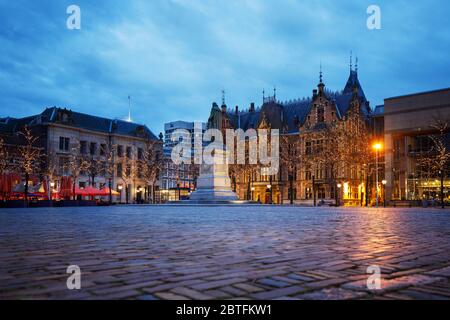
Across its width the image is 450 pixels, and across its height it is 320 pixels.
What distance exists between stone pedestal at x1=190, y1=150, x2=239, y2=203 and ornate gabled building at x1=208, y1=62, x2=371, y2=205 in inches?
607

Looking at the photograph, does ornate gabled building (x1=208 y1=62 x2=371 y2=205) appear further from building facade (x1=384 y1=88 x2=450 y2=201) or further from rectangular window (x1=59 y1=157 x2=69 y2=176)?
rectangular window (x1=59 y1=157 x2=69 y2=176)

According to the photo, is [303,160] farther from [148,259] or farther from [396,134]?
[148,259]

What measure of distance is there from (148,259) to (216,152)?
36211mm

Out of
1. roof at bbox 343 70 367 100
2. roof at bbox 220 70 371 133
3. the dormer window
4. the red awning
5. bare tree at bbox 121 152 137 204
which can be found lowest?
the red awning

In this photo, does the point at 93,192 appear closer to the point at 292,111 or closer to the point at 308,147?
the point at 308,147

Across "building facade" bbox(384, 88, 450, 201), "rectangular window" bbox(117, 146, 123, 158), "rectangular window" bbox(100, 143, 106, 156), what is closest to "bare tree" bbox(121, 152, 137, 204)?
"rectangular window" bbox(117, 146, 123, 158)

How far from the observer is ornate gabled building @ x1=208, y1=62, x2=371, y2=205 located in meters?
59.5

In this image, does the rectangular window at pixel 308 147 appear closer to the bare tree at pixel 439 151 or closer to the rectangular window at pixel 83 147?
the bare tree at pixel 439 151

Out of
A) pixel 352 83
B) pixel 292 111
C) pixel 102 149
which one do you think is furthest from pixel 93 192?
pixel 352 83

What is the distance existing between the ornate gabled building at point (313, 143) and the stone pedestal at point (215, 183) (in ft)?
50.6

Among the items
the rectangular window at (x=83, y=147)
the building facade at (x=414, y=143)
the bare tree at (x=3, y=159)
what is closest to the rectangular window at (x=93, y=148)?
the rectangular window at (x=83, y=147)

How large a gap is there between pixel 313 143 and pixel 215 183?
107ft
